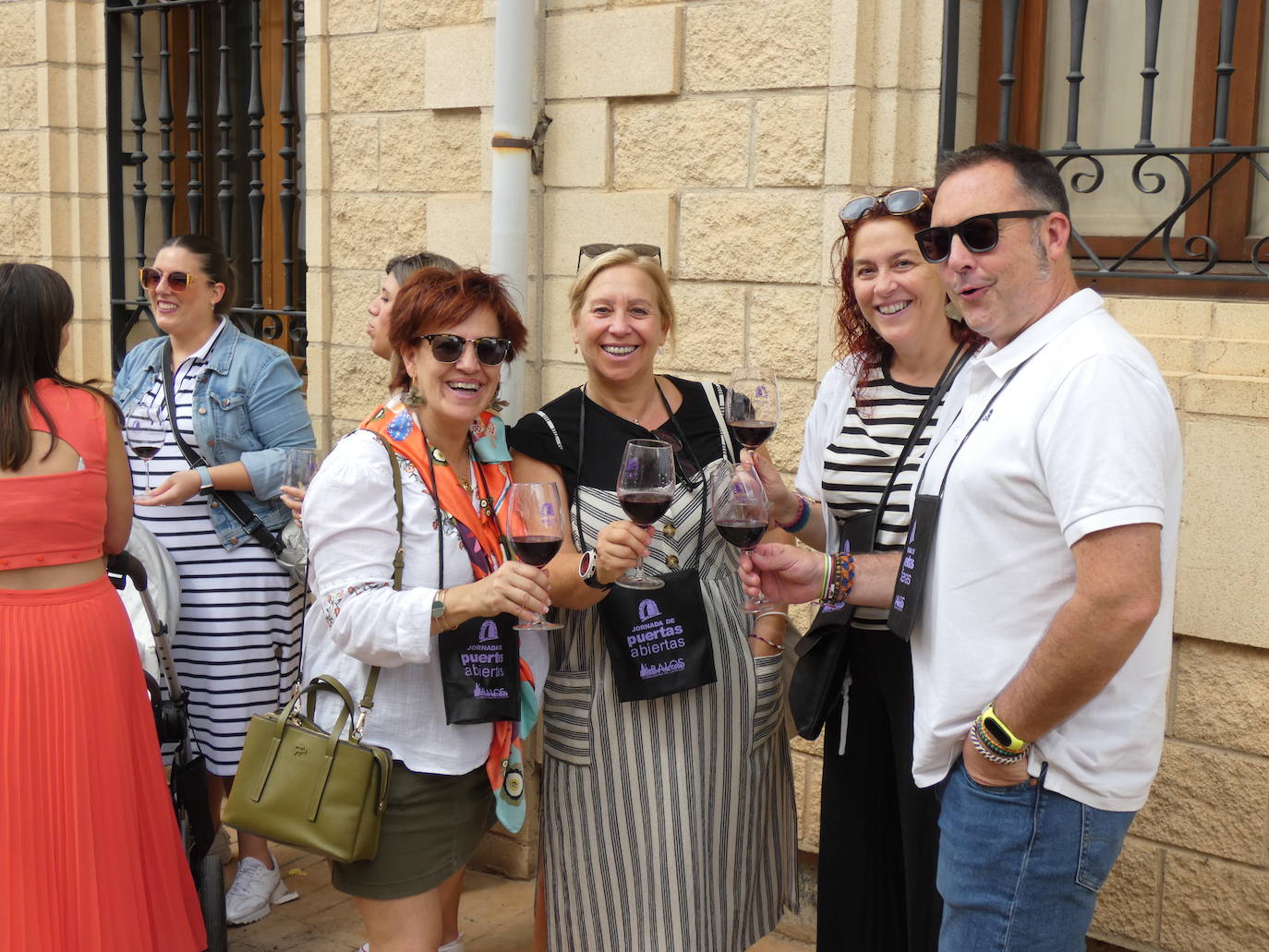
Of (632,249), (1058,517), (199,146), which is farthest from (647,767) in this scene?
(199,146)

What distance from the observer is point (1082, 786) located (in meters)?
2.45

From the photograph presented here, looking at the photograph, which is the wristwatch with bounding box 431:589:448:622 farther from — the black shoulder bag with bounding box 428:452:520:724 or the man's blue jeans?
the man's blue jeans

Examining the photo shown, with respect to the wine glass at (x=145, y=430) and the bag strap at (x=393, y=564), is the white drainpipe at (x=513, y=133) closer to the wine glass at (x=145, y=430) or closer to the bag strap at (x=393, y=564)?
the wine glass at (x=145, y=430)

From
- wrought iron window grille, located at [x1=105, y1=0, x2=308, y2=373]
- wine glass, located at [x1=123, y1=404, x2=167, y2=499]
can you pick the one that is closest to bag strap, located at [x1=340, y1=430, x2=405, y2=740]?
wine glass, located at [x1=123, y1=404, x2=167, y2=499]

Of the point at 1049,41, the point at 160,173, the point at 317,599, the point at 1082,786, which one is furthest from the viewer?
the point at 160,173

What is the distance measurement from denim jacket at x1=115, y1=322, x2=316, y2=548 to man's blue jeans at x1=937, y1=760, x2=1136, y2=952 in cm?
287

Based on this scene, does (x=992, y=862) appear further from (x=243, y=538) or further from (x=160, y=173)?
(x=160, y=173)

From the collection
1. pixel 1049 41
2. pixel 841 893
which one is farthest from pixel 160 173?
pixel 841 893

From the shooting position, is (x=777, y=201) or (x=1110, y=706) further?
(x=777, y=201)

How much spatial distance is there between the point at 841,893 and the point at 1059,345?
1.71 metres

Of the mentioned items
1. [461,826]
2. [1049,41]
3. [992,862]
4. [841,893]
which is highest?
[1049,41]

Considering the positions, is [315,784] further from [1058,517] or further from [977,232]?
[977,232]

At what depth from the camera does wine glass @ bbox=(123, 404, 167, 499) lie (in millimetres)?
4652

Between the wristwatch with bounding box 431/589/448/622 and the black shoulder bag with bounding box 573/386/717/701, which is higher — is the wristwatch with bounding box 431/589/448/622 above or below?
above
